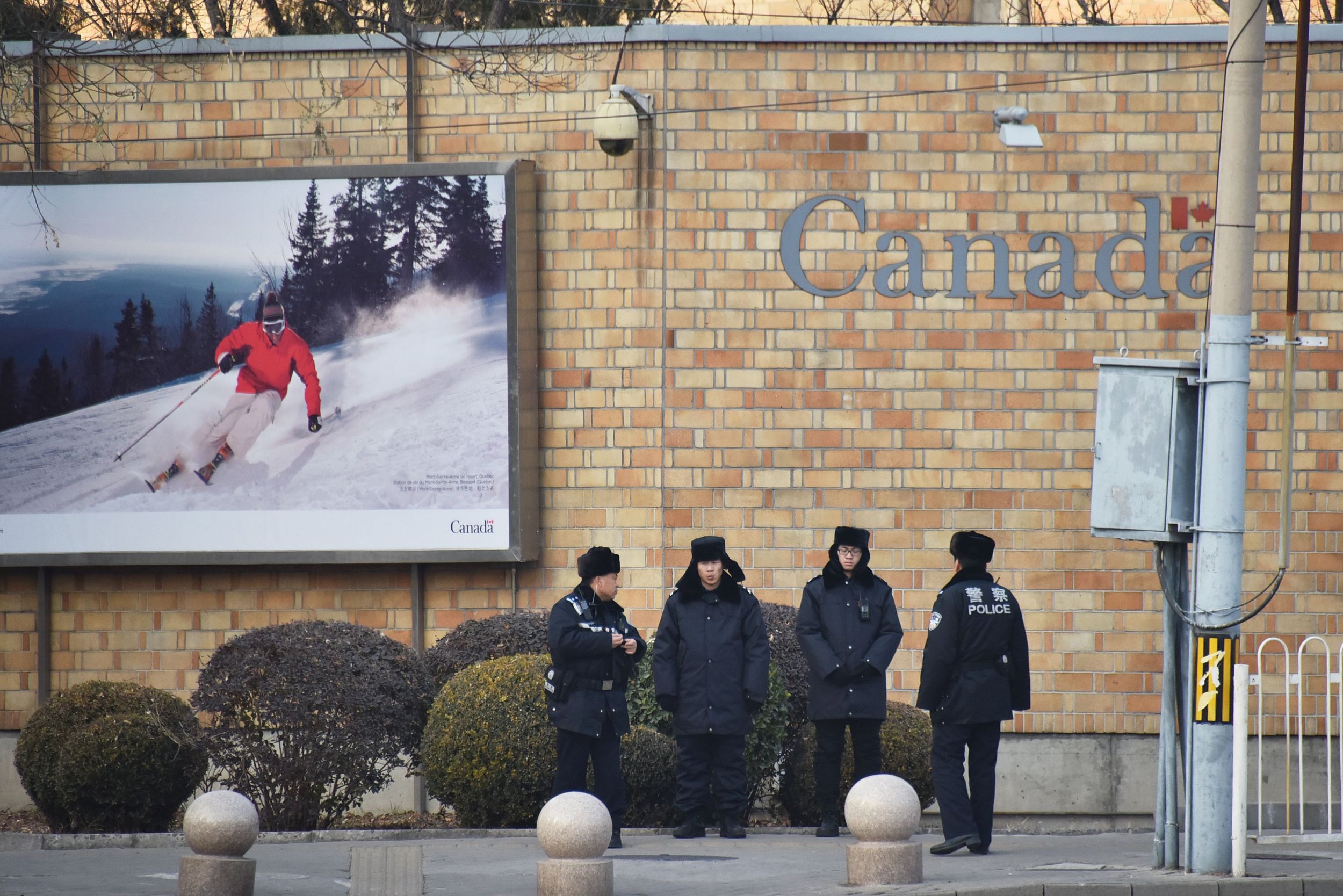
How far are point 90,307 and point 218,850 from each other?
6.24 meters

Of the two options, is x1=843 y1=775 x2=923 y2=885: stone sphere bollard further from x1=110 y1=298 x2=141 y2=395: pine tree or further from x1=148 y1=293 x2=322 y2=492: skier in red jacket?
x1=110 y1=298 x2=141 y2=395: pine tree

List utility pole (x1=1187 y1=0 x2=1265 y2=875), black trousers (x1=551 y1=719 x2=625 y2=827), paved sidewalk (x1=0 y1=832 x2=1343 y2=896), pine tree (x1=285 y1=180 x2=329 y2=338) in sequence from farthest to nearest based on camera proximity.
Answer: pine tree (x1=285 y1=180 x2=329 y2=338), black trousers (x1=551 y1=719 x2=625 y2=827), utility pole (x1=1187 y1=0 x2=1265 y2=875), paved sidewalk (x1=0 y1=832 x2=1343 y2=896)

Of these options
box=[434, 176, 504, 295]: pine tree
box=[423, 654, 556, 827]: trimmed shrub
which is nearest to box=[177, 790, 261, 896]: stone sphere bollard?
box=[423, 654, 556, 827]: trimmed shrub

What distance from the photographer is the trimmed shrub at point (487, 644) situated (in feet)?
36.1

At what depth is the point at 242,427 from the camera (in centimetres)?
1234

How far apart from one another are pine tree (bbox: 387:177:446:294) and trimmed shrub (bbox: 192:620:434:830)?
3.28 meters

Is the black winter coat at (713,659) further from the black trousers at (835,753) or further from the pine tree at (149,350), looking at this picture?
the pine tree at (149,350)

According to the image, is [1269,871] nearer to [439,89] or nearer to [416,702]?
[416,702]

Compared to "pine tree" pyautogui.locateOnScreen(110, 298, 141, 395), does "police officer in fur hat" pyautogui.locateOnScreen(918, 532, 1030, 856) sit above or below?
below

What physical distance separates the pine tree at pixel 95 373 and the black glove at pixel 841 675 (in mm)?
6268

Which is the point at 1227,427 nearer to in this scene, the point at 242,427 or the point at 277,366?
the point at 277,366

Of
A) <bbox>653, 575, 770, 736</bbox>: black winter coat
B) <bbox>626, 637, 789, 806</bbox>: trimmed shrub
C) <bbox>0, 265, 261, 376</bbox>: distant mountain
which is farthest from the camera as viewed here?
<bbox>0, 265, 261, 376</bbox>: distant mountain

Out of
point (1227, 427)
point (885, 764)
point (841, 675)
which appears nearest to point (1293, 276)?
point (1227, 427)

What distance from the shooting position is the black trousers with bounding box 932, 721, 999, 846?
9008 millimetres
